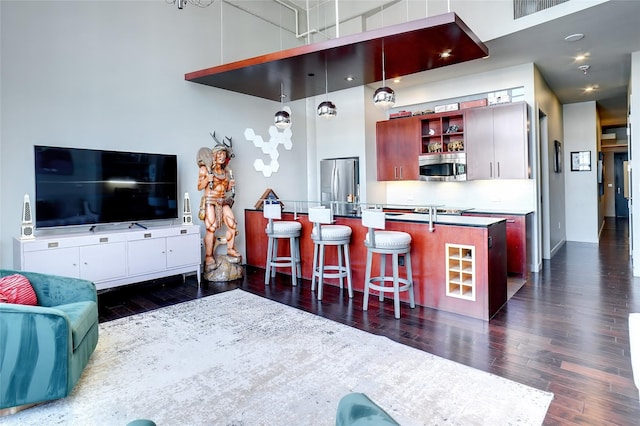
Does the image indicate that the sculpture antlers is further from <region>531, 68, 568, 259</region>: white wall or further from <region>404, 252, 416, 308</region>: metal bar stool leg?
<region>531, 68, 568, 259</region>: white wall

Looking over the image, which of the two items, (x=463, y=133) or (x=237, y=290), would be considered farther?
(x=463, y=133)

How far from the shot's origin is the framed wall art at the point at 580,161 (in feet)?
25.8

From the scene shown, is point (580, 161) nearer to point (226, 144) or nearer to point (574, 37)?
point (574, 37)

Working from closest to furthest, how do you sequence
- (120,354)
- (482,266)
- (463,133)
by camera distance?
(120,354), (482,266), (463,133)

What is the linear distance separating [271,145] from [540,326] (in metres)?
4.97

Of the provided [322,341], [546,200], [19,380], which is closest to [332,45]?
[322,341]

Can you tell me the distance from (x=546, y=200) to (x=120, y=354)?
261 inches

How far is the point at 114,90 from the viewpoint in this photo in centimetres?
459

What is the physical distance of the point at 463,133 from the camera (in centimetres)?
591

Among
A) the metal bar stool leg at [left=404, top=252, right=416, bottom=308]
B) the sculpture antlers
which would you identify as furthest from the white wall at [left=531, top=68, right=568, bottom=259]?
the sculpture antlers

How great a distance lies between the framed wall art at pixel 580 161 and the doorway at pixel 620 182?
6.33 metres

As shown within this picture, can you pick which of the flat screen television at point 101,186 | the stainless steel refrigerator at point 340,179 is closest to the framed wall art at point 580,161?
the stainless steel refrigerator at point 340,179

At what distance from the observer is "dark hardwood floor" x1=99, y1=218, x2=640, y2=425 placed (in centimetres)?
221

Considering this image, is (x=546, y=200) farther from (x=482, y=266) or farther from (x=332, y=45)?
(x=332, y=45)
